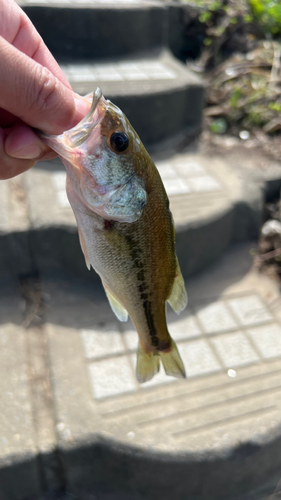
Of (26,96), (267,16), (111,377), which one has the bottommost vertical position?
(111,377)

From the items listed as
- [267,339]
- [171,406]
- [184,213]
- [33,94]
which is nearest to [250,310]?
[267,339]

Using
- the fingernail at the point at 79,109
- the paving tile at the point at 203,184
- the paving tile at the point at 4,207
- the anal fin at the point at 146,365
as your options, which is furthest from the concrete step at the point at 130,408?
the fingernail at the point at 79,109

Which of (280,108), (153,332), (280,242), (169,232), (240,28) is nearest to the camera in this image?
(169,232)

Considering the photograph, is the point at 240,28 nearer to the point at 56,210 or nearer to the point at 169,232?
the point at 56,210

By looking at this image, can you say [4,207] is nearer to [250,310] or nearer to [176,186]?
[176,186]

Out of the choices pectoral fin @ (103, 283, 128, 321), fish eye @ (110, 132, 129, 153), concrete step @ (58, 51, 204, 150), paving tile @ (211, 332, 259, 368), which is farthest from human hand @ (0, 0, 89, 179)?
concrete step @ (58, 51, 204, 150)

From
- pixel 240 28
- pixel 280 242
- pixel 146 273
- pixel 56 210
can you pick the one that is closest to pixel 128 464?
pixel 146 273
